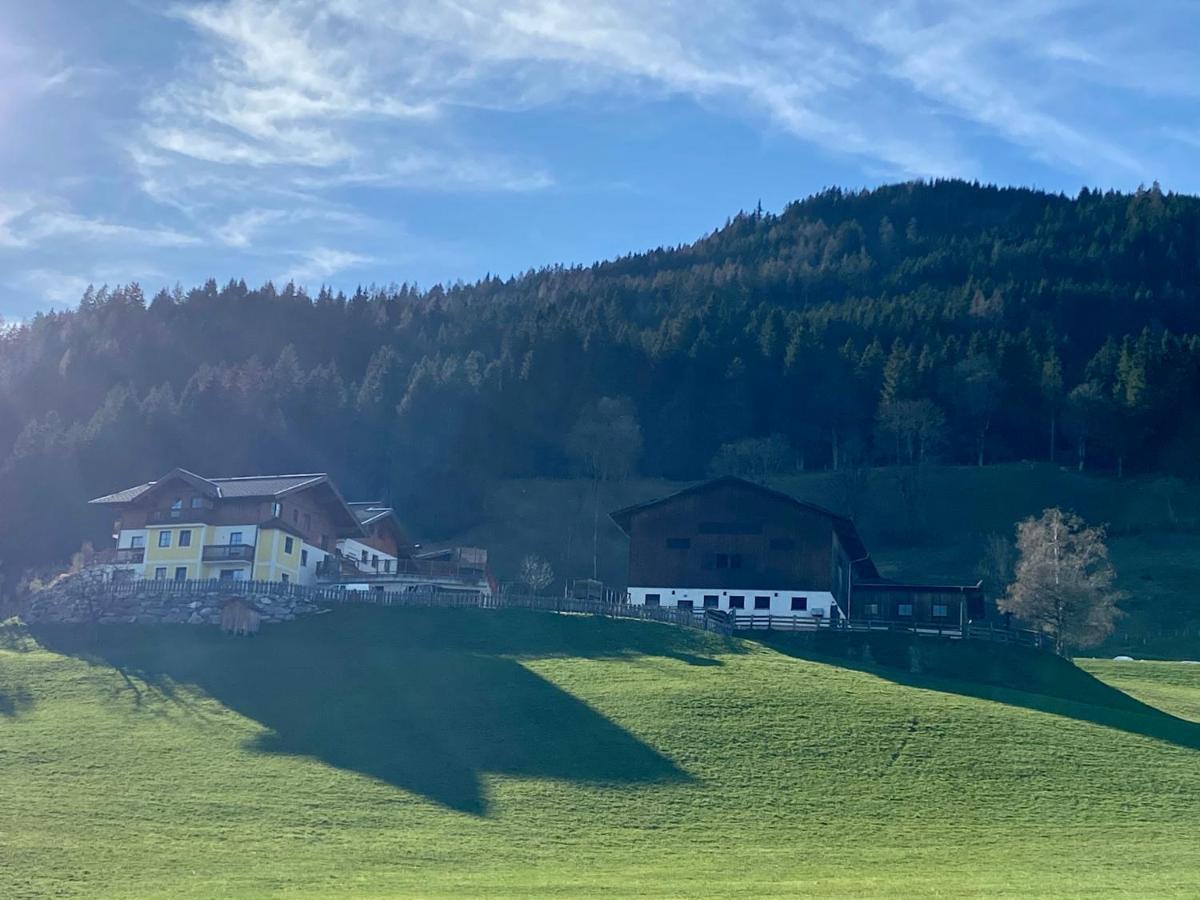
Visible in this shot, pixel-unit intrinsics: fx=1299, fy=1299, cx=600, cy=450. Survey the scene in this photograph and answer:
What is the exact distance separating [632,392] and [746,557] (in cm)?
5882

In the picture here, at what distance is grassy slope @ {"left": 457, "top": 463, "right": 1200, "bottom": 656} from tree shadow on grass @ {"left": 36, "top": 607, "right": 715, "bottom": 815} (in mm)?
39668

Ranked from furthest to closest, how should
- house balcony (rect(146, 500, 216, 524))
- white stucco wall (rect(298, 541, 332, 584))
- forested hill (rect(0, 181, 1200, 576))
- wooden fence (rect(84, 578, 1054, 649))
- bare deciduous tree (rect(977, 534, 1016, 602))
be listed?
forested hill (rect(0, 181, 1200, 576)) → bare deciduous tree (rect(977, 534, 1016, 602)) → white stucco wall (rect(298, 541, 332, 584)) → house balcony (rect(146, 500, 216, 524)) → wooden fence (rect(84, 578, 1054, 649))

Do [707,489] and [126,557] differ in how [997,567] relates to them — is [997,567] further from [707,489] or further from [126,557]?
[126,557]

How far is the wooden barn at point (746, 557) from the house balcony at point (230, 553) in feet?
65.5

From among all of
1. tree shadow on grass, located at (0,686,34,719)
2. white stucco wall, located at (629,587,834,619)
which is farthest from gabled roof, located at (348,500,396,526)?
tree shadow on grass, located at (0,686,34,719)

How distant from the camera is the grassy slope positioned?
95188mm

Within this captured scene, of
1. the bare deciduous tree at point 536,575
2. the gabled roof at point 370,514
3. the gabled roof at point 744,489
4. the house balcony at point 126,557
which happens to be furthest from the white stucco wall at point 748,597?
the house balcony at point 126,557

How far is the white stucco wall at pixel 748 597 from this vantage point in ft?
224

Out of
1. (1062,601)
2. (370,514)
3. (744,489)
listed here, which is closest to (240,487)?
(370,514)

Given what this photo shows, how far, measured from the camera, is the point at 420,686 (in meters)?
49.7

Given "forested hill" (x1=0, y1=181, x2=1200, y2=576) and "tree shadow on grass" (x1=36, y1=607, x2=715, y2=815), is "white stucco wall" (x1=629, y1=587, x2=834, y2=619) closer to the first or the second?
"tree shadow on grass" (x1=36, y1=607, x2=715, y2=815)

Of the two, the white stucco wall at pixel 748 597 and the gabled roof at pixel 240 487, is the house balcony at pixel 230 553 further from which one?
the white stucco wall at pixel 748 597

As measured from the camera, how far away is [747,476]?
111 metres

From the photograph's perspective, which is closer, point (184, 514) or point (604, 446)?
point (184, 514)
